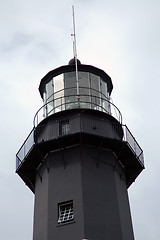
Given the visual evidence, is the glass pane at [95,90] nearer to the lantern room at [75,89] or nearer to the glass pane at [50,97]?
the lantern room at [75,89]

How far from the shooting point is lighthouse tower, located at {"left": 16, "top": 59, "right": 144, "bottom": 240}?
74.1 ft

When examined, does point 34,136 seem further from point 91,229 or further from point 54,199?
point 91,229

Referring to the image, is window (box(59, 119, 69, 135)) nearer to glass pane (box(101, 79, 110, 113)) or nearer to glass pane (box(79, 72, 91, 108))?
glass pane (box(79, 72, 91, 108))

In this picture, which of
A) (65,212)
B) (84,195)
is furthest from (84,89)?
(65,212)

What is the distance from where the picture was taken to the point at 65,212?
906 inches

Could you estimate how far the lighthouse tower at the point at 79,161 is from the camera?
22578 millimetres

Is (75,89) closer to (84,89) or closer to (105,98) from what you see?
(84,89)

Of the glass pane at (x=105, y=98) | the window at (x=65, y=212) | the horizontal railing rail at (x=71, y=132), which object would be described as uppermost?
the glass pane at (x=105, y=98)

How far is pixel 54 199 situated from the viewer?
23.6m

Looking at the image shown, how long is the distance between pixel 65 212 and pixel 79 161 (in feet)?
8.91

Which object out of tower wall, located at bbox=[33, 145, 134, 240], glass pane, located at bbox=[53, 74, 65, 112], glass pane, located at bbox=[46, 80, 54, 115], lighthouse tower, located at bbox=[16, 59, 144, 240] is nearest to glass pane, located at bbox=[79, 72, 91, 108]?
lighthouse tower, located at bbox=[16, 59, 144, 240]

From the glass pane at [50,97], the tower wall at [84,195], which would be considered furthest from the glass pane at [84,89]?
the tower wall at [84,195]

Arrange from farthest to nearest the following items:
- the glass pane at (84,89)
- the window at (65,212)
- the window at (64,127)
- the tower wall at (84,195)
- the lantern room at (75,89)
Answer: the lantern room at (75,89)
the glass pane at (84,89)
the window at (64,127)
the window at (65,212)
the tower wall at (84,195)

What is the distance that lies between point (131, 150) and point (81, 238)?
620cm
